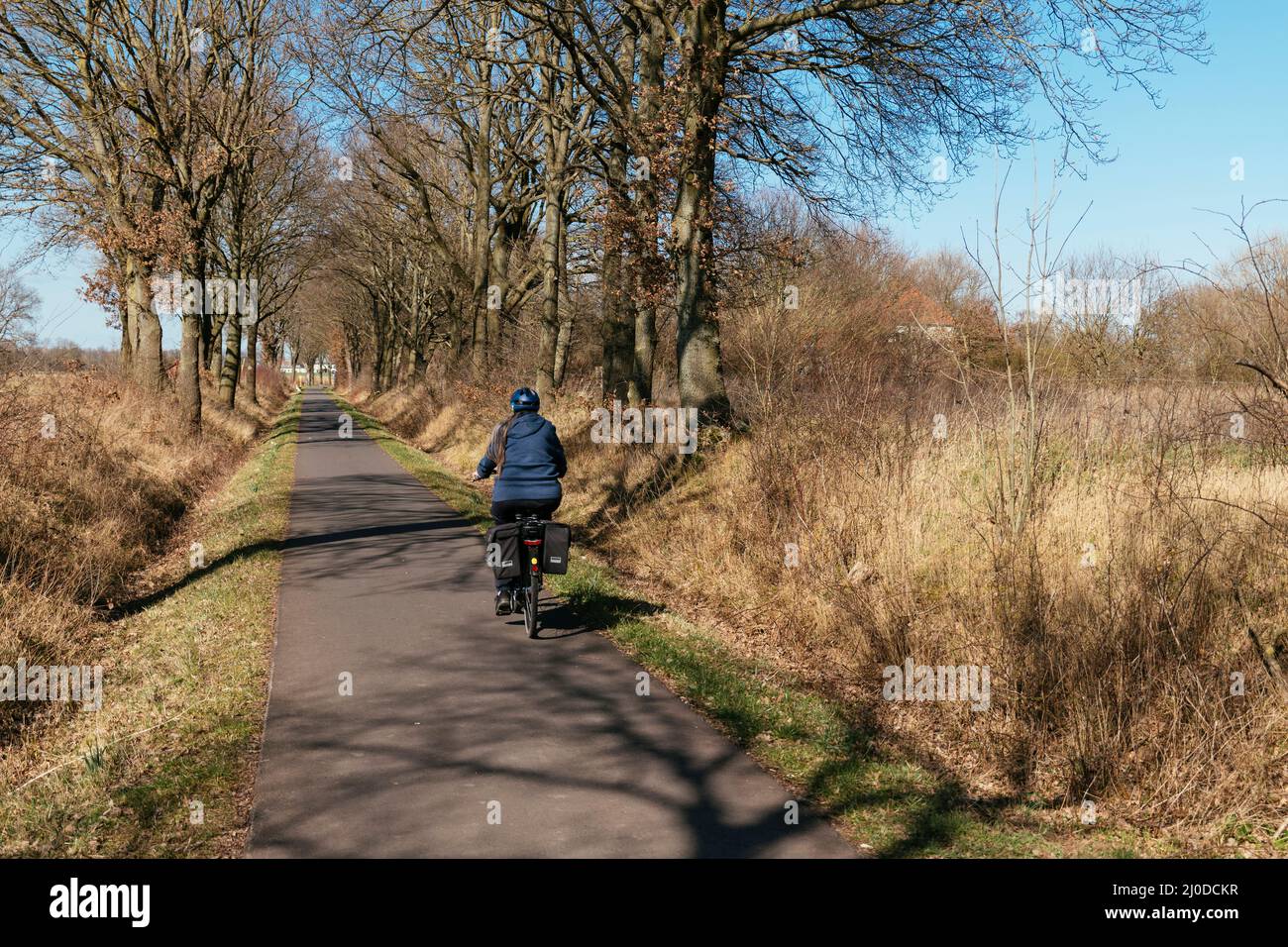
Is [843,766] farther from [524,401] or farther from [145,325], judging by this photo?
[145,325]

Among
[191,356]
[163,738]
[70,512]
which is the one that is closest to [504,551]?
[163,738]

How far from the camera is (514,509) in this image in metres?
8.66

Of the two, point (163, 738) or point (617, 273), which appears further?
point (617, 273)

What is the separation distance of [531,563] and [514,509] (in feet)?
1.90

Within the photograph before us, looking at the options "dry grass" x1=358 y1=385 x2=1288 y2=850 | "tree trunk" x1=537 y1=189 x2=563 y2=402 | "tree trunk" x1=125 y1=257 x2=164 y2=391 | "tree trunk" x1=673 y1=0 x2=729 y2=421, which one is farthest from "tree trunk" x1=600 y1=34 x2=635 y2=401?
"tree trunk" x1=125 y1=257 x2=164 y2=391

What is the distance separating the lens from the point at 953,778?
5480 mm

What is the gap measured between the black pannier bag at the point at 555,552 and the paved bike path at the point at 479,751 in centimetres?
60

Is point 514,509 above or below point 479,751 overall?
above

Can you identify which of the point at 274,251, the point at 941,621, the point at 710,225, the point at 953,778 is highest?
the point at 274,251

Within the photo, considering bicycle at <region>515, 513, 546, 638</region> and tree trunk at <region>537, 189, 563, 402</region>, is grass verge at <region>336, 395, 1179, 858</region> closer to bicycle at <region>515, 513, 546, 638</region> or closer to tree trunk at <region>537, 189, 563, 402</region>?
bicycle at <region>515, 513, 546, 638</region>
